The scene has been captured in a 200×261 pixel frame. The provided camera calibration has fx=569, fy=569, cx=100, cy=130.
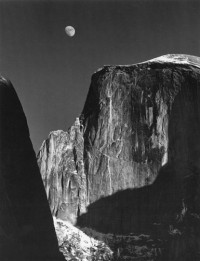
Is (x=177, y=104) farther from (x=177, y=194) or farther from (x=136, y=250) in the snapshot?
(x=136, y=250)

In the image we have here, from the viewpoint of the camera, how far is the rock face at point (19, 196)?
28.1m

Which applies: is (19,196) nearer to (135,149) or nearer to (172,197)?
(172,197)

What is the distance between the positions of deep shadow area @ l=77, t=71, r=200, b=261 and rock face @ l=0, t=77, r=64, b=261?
48.5 meters

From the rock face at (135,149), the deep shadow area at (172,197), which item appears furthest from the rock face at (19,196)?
the rock face at (135,149)

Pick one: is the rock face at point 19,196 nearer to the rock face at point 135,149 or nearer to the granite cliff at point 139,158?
the granite cliff at point 139,158

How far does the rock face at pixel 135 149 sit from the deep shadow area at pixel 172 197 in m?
0.14

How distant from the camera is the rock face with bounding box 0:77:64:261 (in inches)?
1107

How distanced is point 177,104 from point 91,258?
2547 cm

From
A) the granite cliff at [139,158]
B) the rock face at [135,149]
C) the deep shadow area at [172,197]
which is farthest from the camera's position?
the rock face at [135,149]

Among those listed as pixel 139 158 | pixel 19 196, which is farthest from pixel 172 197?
pixel 19 196

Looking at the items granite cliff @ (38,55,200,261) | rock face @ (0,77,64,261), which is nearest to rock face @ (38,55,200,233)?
granite cliff @ (38,55,200,261)

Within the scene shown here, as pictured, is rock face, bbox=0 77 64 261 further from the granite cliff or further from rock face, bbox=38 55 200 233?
rock face, bbox=38 55 200 233

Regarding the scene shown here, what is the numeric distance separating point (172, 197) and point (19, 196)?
53867 mm

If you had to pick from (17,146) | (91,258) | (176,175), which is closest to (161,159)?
(176,175)
